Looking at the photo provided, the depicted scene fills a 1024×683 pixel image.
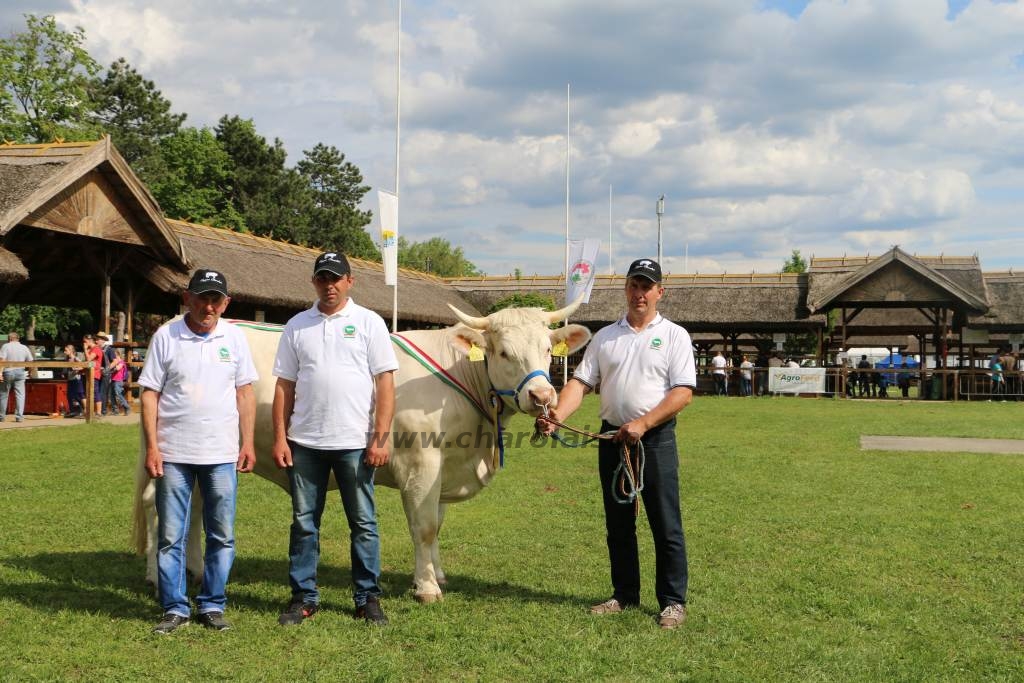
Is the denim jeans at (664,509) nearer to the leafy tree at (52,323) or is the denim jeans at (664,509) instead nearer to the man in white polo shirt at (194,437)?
the man in white polo shirt at (194,437)

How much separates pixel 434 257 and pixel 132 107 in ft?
169

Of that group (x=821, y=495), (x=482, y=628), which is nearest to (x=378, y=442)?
(x=482, y=628)

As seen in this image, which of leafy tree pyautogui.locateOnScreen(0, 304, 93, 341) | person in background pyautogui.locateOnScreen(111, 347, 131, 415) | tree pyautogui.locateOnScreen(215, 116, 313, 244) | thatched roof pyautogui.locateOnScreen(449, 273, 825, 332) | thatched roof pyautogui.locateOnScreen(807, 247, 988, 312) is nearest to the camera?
person in background pyautogui.locateOnScreen(111, 347, 131, 415)

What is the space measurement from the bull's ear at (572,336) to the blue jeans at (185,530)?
2.33 meters

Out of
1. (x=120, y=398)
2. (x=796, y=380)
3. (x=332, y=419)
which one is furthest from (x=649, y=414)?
(x=796, y=380)

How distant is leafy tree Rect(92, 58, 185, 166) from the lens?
50.5 meters

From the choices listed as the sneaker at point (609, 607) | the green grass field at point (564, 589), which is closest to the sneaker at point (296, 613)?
the green grass field at point (564, 589)

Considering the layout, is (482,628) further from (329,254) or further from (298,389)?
(329,254)

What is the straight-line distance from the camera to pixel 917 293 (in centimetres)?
3238

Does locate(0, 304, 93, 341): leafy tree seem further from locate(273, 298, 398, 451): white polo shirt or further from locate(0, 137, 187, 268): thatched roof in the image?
locate(273, 298, 398, 451): white polo shirt

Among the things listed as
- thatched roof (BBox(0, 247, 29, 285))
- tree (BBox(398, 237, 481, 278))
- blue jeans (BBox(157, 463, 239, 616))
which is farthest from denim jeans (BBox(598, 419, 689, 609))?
tree (BBox(398, 237, 481, 278))

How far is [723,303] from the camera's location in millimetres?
37438

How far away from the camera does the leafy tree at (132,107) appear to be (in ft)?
166

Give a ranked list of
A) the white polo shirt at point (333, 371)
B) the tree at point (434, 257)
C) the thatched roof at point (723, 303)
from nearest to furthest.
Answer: the white polo shirt at point (333, 371)
the thatched roof at point (723, 303)
the tree at point (434, 257)
